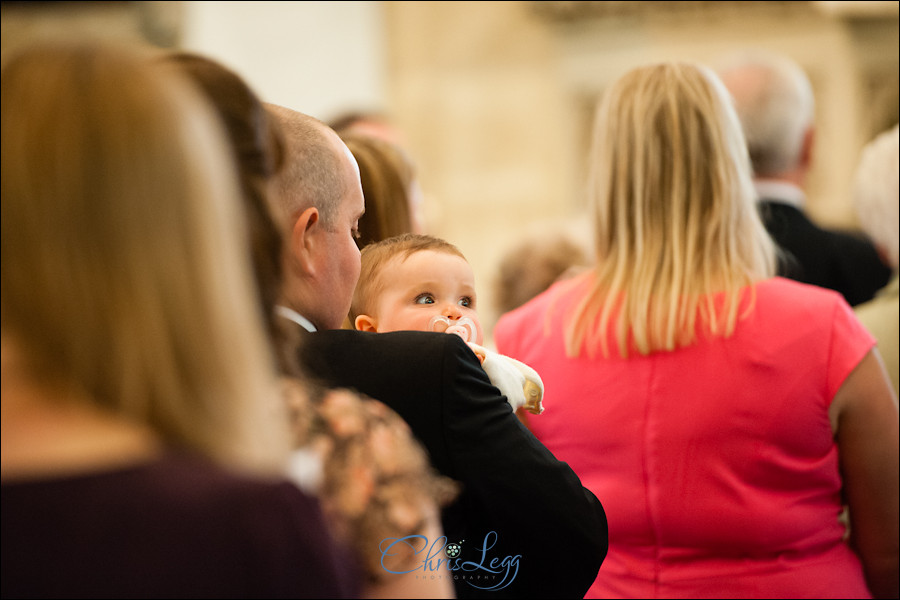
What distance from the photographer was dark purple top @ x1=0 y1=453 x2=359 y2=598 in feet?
2.48

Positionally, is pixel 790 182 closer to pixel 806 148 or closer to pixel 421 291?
pixel 806 148

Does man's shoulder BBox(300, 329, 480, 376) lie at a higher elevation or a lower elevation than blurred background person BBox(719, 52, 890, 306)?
higher

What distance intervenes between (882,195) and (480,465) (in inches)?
67.9

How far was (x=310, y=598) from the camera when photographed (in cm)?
78

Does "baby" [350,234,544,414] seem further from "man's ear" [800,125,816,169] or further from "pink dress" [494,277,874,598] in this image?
"man's ear" [800,125,816,169]

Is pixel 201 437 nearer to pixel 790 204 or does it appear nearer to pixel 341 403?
pixel 341 403

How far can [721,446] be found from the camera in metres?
1.80

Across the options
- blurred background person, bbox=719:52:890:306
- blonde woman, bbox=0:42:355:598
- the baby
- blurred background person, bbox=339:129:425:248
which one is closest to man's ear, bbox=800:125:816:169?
blurred background person, bbox=719:52:890:306

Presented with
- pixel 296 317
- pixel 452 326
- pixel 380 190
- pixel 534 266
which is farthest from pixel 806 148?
pixel 296 317

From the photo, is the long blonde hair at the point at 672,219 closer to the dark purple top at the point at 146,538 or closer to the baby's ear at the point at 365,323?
the baby's ear at the point at 365,323

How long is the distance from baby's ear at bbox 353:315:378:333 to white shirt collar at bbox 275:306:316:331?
0.38 feet

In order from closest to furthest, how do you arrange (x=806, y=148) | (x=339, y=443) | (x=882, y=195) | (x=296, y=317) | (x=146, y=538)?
(x=146, y=538)
(x=339, y=443)
(x=296, y=317)
(x=882, y=195)
(x=806, y=148)

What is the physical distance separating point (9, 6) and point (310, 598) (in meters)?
2.93

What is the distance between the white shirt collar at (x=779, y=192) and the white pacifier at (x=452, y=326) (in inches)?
63.7
